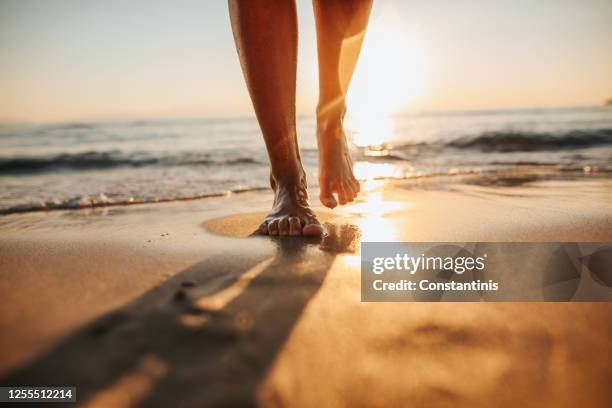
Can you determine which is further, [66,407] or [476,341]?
[476,341]

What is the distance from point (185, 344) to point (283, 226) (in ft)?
3.38

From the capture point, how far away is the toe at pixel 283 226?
6.30 ft

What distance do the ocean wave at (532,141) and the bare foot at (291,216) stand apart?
594 cm

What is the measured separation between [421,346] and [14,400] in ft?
2.33

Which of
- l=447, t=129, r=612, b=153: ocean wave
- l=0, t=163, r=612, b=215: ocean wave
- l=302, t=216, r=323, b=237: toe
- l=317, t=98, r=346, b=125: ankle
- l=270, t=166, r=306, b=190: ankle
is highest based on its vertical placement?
l=317, t=98, r=346, b=125: ankle

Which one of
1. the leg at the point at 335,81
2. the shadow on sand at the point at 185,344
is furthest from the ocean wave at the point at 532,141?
the shadow on sand at the point at 185,344

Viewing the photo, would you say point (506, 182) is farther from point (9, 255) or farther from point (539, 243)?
point (9, 255)

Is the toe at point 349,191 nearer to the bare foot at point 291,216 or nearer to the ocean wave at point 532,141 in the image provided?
the bare foot at point 291,216

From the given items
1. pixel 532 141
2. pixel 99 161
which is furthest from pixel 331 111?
pixel 532 141

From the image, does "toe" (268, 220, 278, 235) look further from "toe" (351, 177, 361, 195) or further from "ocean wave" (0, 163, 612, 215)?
"ocean wave" (0, 163, 612, 215)

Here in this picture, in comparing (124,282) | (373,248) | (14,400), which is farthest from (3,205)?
(14,400)

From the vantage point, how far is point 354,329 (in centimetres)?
102

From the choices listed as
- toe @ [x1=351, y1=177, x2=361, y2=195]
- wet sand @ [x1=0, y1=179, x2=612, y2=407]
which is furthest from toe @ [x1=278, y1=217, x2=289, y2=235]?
toe @ [x1=351, y1=177, x2=361, y2=195]

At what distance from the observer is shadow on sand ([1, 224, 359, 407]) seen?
0.79m
